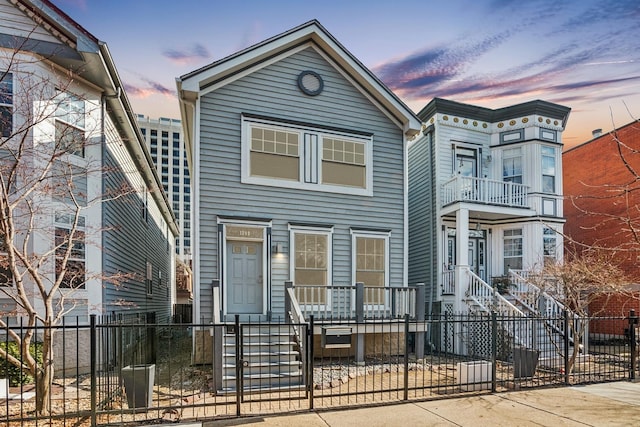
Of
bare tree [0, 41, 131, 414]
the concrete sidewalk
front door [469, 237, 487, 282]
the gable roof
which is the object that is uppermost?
the gable roof

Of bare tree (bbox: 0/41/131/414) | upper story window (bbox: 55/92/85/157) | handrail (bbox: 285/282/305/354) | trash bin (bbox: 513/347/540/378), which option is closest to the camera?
bare tree (bbox: 0/41/131/414)

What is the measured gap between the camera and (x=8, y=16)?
8938 mm

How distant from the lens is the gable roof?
35.6 feet

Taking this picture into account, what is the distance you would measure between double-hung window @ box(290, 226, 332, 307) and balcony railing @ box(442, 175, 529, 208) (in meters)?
5.08

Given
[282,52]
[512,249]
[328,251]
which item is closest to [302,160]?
[328,251]

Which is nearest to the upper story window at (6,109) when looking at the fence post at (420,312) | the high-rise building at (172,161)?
the fence post at (420,312)

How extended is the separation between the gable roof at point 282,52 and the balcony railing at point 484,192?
8.88 feet

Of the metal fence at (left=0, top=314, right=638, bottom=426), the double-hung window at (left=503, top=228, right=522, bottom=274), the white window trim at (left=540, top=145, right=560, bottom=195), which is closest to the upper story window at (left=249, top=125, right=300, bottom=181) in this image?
the metal fence at (left=0, top=314, right=638, bottom=426)

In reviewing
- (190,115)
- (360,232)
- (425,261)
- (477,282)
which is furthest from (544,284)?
(190,115)

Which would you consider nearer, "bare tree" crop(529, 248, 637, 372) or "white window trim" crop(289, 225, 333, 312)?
"bare tree" crop(529, 248, 637, 372)

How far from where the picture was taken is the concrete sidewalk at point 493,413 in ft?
20.5

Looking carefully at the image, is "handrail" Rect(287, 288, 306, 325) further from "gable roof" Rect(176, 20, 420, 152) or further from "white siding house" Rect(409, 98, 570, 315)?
"white siding house" Rect(409, 98, 570, 315)

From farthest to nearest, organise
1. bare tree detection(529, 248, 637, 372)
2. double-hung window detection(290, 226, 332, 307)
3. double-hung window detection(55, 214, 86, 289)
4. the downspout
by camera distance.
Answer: double-hung window detection(290, 226, 332, 307) → the downspout → bare tree detection(529, 248, 637, 372) → double-hung window detection(55, 214, 86, 289)

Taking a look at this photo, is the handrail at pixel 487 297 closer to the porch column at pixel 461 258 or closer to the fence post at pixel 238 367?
the porch column at pixel 461 258
